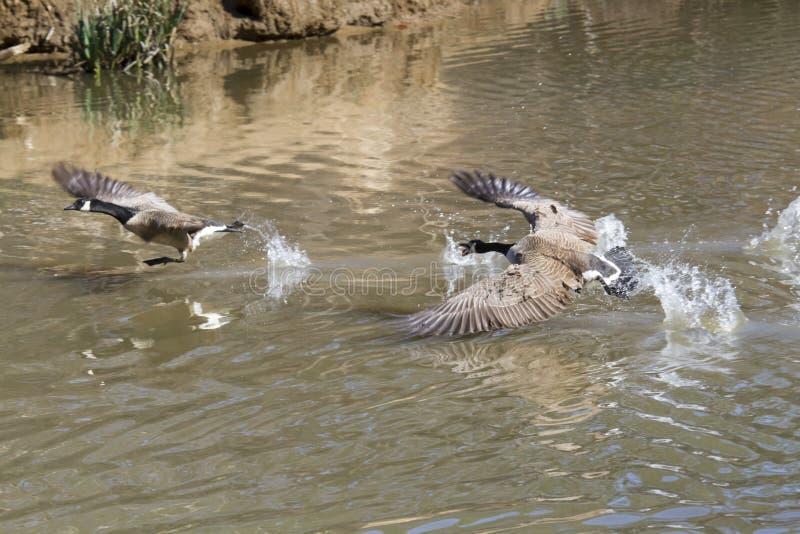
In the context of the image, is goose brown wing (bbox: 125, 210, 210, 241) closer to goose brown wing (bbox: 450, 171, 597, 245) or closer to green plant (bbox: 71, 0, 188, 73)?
goose brown wing (bbox: 450, 171, 597, 245)

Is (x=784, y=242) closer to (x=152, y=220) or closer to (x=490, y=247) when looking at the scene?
(x=490, y=247)

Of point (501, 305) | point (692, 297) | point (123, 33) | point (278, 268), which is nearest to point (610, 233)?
point (692, 297)

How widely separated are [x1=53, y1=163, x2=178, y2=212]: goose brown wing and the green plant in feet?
26.9

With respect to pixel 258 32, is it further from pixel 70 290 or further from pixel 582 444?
pixel 582 444

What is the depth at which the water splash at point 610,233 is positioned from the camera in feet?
25.6

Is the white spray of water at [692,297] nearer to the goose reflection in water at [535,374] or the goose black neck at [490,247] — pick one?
the goose reflection in water at [535,374]

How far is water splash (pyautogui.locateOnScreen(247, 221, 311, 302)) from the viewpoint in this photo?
7.30m

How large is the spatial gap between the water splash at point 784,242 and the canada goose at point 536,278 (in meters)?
1.37

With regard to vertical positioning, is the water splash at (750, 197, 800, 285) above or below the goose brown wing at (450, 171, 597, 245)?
below

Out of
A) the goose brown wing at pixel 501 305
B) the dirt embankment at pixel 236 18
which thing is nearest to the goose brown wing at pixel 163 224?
the goose brown wing at pixel 501 305

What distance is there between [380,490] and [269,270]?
380 centimetres

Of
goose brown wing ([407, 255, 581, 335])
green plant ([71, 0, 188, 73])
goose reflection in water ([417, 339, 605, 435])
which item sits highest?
green plant ([71, 0, 188, 73])

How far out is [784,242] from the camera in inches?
299

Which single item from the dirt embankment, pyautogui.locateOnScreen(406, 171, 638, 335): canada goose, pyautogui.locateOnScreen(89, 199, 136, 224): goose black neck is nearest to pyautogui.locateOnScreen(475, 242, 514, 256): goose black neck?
pyautogui.locateOnScreen(406, 171, 638, 335): canada goose
